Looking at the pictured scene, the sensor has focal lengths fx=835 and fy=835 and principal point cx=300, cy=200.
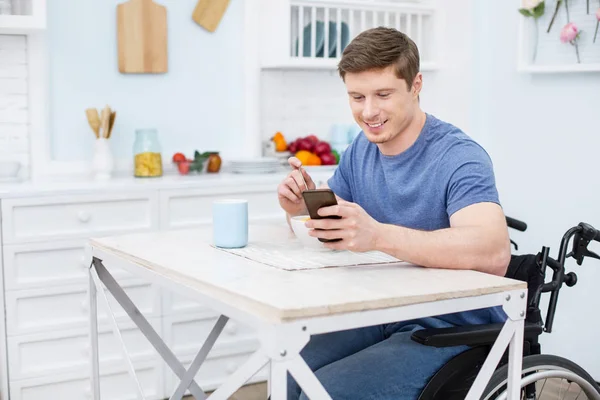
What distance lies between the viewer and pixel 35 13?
337 centimetres

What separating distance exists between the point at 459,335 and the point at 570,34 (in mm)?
2177

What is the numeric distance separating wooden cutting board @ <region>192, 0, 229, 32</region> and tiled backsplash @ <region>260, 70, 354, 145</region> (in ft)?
1.18

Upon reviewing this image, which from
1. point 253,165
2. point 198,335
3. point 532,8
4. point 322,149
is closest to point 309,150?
point 322,149

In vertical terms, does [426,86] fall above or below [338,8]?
below

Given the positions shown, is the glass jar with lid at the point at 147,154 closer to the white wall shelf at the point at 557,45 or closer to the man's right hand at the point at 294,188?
the man's right hand at the point at 294,188

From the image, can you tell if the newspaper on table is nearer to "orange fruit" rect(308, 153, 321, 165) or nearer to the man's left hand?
the man's left hand

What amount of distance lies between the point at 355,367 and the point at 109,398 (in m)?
1.76

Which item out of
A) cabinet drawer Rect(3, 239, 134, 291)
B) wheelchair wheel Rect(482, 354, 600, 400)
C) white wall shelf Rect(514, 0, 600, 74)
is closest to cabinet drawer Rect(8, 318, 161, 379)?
cabinet drawer Rect(3, 239, 134, 291)

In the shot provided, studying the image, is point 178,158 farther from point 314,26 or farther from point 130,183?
point 314,26

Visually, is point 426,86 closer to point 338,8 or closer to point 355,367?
point 338,8

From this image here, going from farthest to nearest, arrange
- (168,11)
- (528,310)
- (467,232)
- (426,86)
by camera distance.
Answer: (426,86), (168,11), (528,310), (467,232)

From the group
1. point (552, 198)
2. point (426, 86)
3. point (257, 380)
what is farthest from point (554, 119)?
point (257, 380)

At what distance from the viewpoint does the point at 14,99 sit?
3652mm

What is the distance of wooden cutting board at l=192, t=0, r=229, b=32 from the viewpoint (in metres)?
3.98
